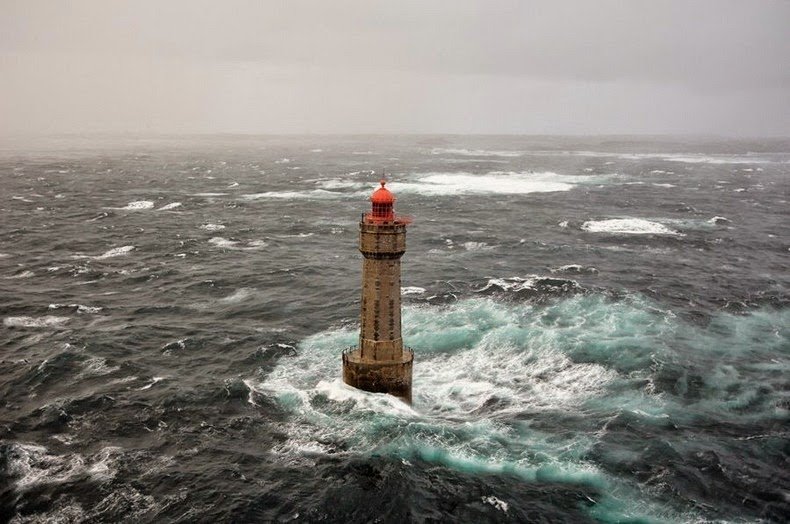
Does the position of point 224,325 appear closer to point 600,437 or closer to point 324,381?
point 324,381

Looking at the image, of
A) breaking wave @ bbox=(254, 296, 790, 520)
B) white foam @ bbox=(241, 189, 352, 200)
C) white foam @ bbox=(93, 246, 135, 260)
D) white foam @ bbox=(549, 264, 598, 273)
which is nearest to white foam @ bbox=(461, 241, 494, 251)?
white foam @ bbox=(549, 264, 598, 273)

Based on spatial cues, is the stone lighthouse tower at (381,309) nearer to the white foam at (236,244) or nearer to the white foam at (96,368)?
the white foam at (96,368)

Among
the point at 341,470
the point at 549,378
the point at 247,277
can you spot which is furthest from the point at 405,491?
the point at 247,277

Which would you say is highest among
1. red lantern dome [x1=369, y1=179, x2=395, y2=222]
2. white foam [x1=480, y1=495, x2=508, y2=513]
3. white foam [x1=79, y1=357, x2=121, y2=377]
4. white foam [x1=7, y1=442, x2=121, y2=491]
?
red lantern dome [x1=369, y1=179, x2=395, y2=222]

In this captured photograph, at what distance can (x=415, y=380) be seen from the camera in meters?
42.1

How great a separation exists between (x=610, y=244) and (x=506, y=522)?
2311 inches

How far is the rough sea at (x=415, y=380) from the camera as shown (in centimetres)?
2991

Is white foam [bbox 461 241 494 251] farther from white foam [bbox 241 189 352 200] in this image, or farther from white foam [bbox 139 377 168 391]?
white foam [bbox 241 189 352 200]

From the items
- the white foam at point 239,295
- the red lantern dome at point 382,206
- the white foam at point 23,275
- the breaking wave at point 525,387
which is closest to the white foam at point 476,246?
the breaking wave at point 525,387

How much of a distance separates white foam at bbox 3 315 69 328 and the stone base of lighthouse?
27.0 metres

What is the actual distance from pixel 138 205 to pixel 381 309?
90334 millimetres

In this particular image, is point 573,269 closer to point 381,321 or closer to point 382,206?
point 381,321

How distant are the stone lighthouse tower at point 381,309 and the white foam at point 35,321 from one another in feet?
88.9

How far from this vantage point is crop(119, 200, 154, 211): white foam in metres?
111
